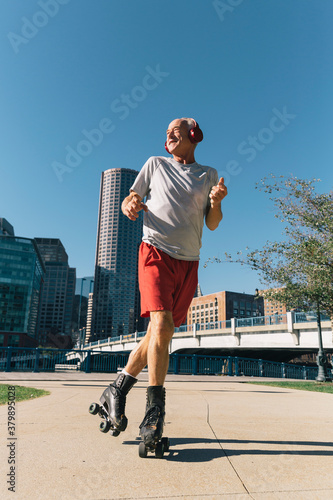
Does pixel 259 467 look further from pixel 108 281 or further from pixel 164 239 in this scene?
pixel 108 281

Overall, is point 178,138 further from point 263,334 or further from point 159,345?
point 263,334

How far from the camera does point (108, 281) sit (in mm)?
166000

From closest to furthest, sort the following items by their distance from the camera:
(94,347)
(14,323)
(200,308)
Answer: (94,347)
(14,323)
(200,308)

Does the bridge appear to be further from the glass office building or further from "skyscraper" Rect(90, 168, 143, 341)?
"skyscraper" Rect(90, 168, 143, 341)

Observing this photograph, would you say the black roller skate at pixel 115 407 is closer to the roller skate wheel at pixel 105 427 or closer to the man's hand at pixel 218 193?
the roller skate wheel at pixel 105 427

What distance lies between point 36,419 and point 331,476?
2.21 metres

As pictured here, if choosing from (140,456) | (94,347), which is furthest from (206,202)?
(94,347)

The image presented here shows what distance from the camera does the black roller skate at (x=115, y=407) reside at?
7.11 ft

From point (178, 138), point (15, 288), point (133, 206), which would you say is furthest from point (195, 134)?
point (15, 288)

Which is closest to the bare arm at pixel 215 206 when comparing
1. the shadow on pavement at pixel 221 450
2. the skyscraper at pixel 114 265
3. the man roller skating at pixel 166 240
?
the man roller skating at pixel 166 240

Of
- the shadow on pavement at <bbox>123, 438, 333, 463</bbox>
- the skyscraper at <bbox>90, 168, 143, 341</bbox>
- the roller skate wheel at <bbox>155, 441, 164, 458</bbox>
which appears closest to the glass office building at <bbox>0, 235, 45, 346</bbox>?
the skyscraper at <bbox>90, 168, 143, 341</bbox>

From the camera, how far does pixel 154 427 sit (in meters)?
1.88

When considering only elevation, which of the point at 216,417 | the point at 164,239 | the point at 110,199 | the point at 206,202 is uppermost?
the point at 110,199

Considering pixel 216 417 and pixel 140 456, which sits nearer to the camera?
pixel 140 456
